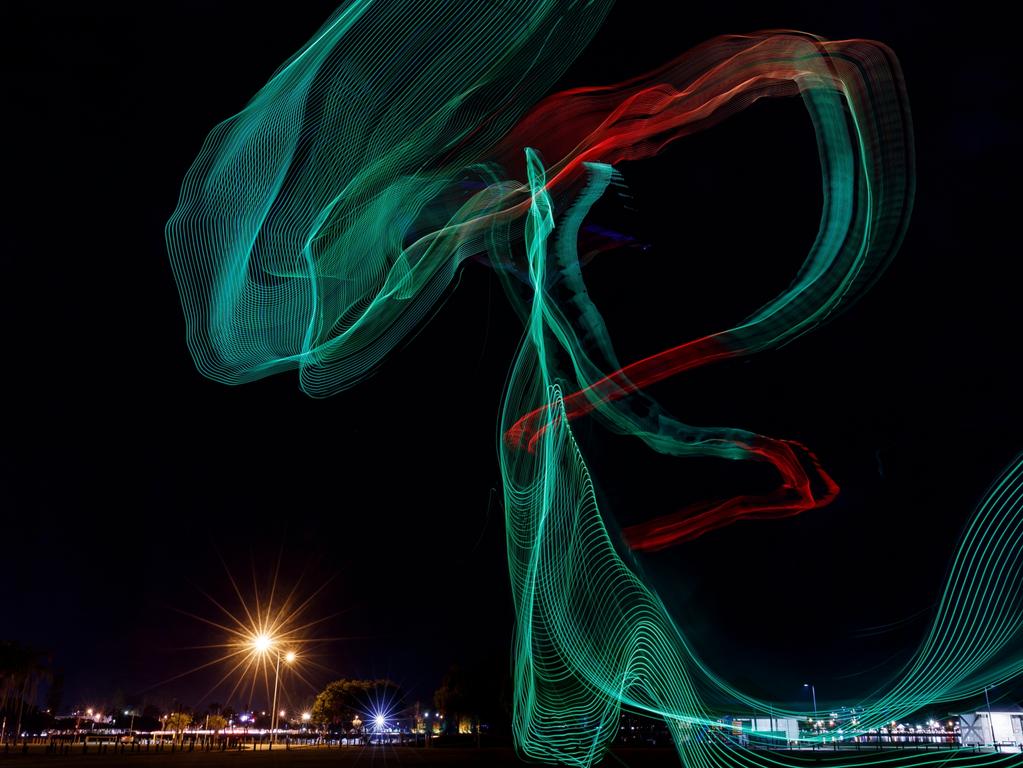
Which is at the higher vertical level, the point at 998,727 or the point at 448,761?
the point at 998,727

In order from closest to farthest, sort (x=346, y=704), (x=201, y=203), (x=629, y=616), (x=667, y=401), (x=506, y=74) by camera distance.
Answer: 1. (x=506, y=74)
2. (x=201, y=203)
3. (x=629, y=616)
4. (x=667, y=401)
5. (x=346, y=704)

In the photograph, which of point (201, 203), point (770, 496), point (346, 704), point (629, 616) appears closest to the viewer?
point (201, 203)

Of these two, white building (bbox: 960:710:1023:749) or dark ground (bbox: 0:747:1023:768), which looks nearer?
dark ground (bbox: 0:747:1023:768)

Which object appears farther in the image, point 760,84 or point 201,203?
point 201,203

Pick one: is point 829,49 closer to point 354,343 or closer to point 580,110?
point 580,110

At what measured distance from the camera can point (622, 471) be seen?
68.6 ft

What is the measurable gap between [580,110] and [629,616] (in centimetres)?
975

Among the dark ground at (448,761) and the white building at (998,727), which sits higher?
the white building at (998,727)

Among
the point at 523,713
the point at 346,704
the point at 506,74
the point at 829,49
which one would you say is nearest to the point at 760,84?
the point at 829,49

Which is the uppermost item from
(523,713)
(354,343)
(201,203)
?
(201,203)

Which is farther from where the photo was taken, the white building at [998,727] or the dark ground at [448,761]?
the white building at [998,727]

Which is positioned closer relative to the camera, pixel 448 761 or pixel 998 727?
pixel 448 761

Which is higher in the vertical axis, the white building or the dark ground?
the white building

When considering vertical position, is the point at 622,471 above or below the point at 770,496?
above
